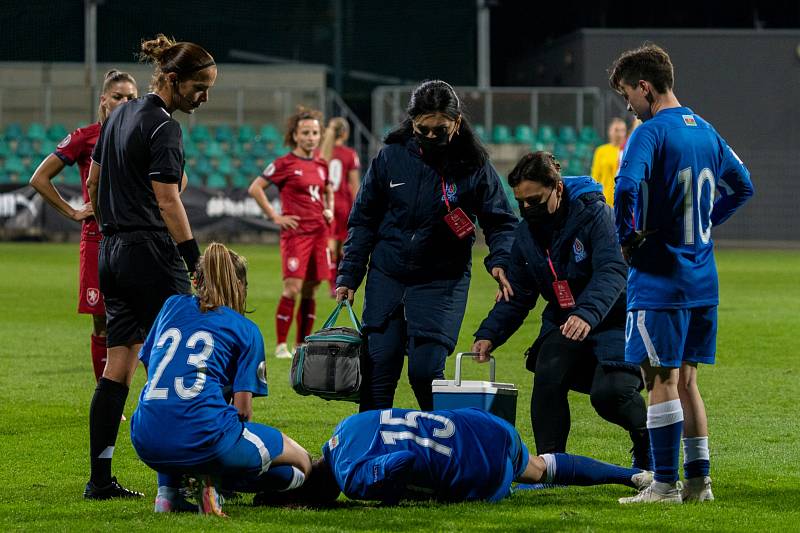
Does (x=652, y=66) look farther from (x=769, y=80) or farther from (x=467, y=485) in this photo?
(x=769, y=80)

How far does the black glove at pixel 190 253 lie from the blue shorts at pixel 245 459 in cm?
78

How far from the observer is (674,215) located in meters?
5.32

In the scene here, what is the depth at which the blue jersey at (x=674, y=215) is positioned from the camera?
207 inches

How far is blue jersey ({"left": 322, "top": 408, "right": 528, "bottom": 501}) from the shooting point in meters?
5.13

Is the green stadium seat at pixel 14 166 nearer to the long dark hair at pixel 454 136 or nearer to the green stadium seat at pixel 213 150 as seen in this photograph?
the green stadium seat at pixel 213 150

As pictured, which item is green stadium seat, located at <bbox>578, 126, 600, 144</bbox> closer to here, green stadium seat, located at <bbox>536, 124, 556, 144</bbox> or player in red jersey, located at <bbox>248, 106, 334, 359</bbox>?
green stadium seat, located at <bbox>536, 124, 556, 144</bbox>

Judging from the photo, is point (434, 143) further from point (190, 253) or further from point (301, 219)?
point (301, 219)

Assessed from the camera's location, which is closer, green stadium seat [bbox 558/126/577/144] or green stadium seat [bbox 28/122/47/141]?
green stadium seat [bbox 558/126/577/144]

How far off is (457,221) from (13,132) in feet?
91.0

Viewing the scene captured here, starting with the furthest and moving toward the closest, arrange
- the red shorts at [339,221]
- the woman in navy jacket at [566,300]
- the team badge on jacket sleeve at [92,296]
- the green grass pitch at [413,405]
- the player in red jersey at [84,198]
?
the red shorts at [339,221] < the team badge on jacket sleeve at [92,296] < the player in red jersey at [84,198] < the woman in navy jacket at [566,300] < the green grass pitch at [413,405]

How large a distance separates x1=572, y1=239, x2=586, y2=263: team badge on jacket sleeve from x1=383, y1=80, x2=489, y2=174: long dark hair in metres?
0.60

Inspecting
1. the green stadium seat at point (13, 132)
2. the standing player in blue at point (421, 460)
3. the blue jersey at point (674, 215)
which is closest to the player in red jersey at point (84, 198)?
the standing player in blue at point (421, 460)

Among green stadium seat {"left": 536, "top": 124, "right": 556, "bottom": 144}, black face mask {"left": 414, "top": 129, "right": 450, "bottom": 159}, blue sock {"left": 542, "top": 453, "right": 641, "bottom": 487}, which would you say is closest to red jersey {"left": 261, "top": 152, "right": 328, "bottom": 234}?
black face mask {"left": 414, "top": 129, "right": 450, "bottom": 159}

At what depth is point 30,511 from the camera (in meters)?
5.34
